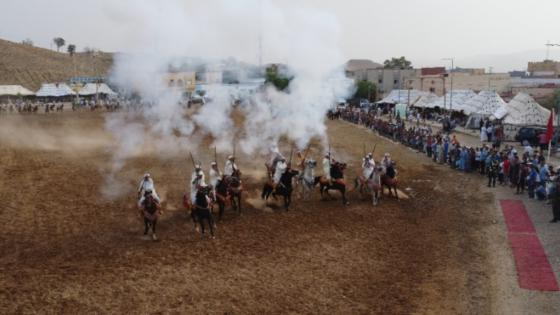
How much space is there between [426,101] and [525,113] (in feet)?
75.6

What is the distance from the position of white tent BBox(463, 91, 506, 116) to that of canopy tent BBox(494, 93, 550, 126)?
304 cm

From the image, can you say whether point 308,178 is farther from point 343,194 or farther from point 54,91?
point 54,91

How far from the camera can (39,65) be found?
101438mm

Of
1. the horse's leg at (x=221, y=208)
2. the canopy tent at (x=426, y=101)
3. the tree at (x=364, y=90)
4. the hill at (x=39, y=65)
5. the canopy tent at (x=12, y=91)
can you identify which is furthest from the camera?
the hill at (x=39, y=65)

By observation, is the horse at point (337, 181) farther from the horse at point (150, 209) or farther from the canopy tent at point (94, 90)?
the canopy tent at point (94, 90)

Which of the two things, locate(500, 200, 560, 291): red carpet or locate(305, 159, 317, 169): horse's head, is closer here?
locate(500, 200, 560, 291): red carpet

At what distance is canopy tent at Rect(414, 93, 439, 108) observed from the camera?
55.0 m

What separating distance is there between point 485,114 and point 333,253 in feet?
99.8

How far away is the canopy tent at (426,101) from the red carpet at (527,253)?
3739 centimetres

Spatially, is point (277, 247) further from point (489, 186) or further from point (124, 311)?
point (489, 186)

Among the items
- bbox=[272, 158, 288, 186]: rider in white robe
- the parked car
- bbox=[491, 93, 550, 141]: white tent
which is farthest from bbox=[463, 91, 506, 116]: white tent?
bbox=[272, 158, 288, 186]: rider in white robe

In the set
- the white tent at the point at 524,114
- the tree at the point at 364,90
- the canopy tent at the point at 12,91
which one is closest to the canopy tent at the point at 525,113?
the white tent at the point at 524,114

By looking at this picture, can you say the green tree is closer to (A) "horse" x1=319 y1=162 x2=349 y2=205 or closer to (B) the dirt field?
(B) the dirt field

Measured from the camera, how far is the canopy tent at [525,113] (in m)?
33.1
